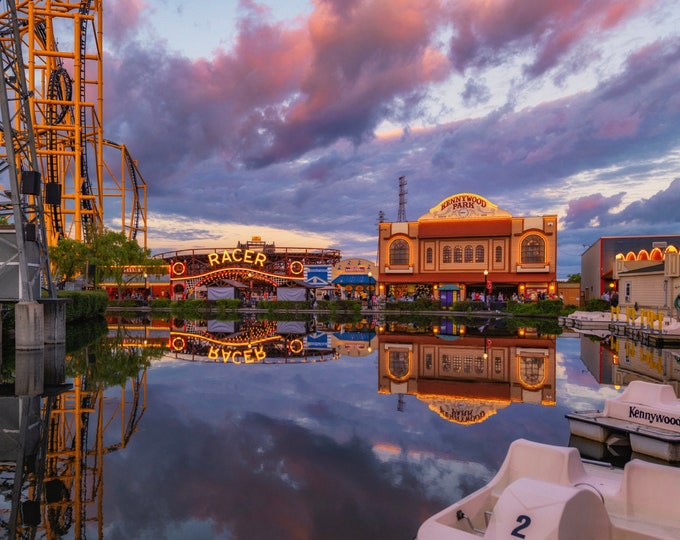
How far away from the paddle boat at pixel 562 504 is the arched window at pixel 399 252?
148ft

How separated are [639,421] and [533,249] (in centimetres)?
4108

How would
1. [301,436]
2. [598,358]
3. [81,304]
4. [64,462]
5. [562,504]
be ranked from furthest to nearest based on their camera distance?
[81,304]
[598,358]
[301,436]
[64,462]
[562,504]

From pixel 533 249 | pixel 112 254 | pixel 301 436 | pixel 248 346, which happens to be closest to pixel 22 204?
pixel 248 346

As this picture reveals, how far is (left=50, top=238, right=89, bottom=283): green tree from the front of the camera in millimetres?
36438

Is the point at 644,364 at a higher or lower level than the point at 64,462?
lower

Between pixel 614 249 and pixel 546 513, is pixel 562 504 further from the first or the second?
pixel 614 249

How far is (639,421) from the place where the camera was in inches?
337

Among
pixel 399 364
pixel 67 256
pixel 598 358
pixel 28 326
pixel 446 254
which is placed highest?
pixel 446 254

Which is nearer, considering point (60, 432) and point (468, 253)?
point (60, 432)

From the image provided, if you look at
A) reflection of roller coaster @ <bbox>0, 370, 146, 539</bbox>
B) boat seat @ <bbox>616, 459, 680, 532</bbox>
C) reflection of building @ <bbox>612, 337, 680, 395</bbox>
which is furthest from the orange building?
boat seat @ <bbox>616, 459, 680, 532</bbox>

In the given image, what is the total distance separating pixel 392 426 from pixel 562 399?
16.0ft

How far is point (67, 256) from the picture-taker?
3666cm

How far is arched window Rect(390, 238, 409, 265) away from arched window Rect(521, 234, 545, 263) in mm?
11162

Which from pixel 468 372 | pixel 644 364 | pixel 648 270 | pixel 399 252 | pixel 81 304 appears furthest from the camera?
pixel 399 252
